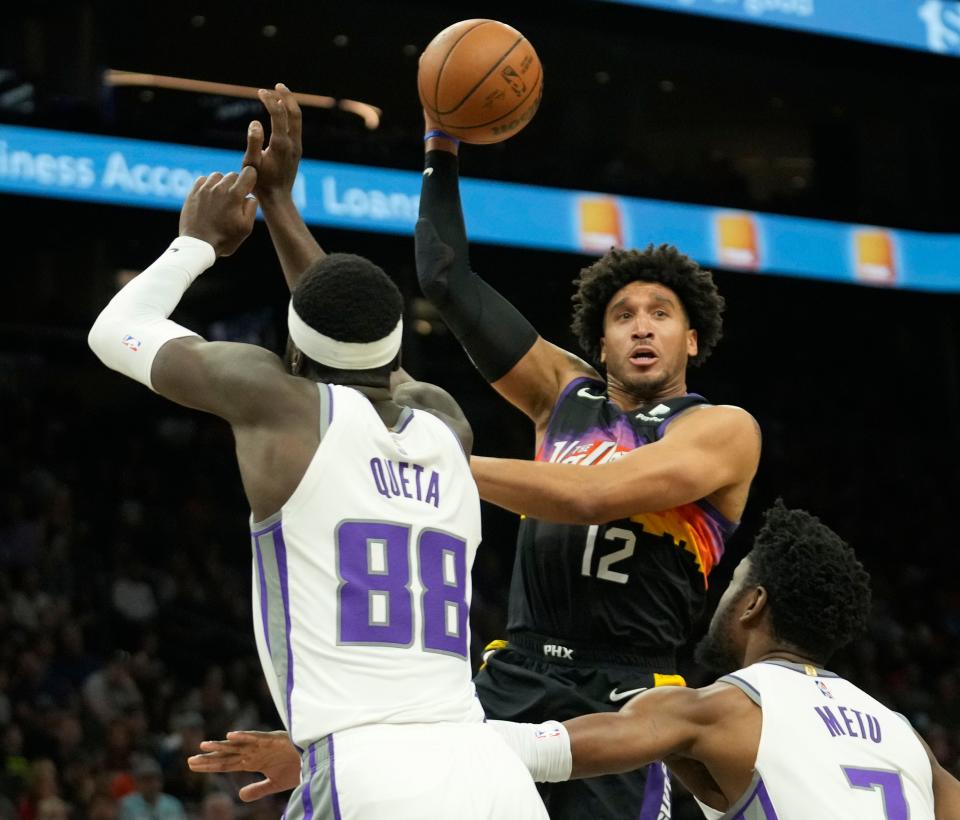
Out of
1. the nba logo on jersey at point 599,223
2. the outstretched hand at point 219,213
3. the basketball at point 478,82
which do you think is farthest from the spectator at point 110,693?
the outstretched hand at point 219,213

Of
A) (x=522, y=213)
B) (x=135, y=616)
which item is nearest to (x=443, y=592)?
(x=135, y=616)

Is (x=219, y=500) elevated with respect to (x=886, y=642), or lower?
elevated

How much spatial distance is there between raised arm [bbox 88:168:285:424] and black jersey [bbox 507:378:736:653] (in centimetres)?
126

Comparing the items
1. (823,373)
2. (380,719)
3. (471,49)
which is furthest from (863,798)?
(823,373)

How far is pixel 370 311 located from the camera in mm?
3234

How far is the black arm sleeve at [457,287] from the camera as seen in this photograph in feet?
15.0

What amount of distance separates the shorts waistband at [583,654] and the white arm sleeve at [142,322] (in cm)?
146

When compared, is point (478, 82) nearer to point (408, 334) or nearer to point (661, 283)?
point (661, 283)

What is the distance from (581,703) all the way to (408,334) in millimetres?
10267

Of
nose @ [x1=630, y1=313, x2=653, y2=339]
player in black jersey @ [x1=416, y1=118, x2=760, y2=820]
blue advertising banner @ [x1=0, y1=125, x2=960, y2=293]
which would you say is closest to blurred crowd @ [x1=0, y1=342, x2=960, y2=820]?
blue advertising banner @ [x1=0, y1=125, x2=960, y2=293]

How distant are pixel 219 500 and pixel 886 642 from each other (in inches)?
261

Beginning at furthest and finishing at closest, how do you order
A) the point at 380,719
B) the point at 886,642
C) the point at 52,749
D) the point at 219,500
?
1. the point at 886,642
2. the point at 219,500
3. the point at 52,749
4. the point at 380,719

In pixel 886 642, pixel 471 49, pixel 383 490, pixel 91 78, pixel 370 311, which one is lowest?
pixel 886 642

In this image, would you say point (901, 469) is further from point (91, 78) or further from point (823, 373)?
point (91, 78)
